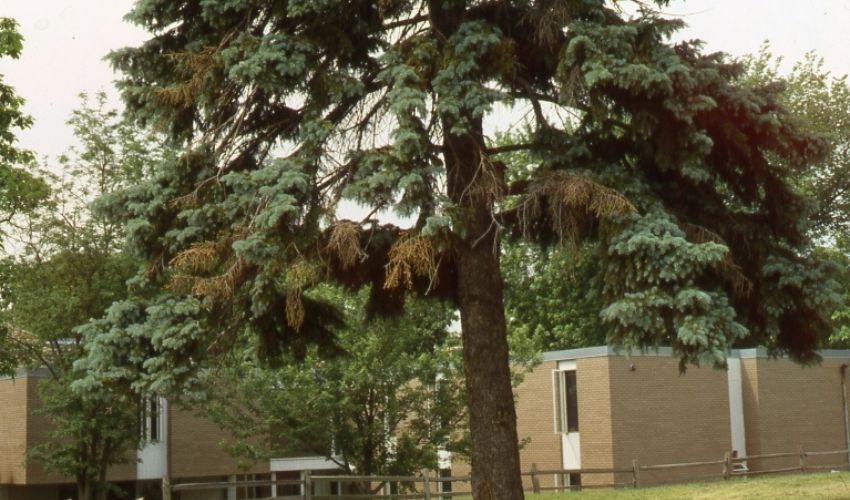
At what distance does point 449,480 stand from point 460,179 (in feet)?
50.1

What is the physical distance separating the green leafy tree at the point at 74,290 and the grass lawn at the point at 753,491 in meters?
11.1

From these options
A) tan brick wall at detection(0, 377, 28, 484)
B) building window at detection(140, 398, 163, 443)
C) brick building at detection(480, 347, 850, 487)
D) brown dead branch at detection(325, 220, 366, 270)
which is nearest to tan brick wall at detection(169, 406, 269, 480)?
building window at detection(140, 398, 163, 443)

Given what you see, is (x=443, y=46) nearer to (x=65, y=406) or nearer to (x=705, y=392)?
(x=65, y=406)

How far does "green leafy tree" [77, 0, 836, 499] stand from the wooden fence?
1176cm

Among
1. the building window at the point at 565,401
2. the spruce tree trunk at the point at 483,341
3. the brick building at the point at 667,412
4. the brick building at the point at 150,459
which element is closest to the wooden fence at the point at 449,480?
the brick building at the point at 667,412

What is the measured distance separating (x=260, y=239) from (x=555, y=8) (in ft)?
15.0

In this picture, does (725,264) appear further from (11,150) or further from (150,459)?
(150,459)

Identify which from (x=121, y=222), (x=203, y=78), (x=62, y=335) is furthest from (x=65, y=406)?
(x=203, y=78)

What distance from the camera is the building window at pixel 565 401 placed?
122 feet

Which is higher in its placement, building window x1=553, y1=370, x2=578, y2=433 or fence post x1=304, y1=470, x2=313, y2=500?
building window x1=553, y1=370, x2=578, y2=433

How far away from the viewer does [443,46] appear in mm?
15734

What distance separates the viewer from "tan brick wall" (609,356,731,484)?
118 ft

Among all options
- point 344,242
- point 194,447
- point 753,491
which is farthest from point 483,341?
point 194,447

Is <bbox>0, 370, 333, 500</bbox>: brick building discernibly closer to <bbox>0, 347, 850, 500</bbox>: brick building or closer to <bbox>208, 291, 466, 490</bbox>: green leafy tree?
<bbox>0, 347, 850, 500</bbox>: brick building
